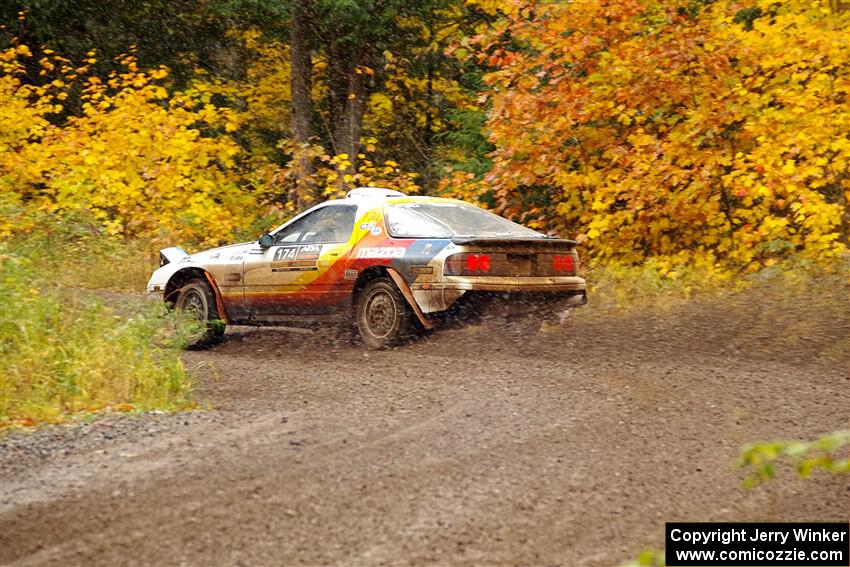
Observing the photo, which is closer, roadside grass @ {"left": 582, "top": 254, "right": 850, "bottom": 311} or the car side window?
the car side window

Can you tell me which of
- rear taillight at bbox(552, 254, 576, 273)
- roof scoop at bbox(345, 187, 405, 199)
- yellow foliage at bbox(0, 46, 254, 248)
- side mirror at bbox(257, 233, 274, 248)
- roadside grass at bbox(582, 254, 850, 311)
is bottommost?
roadside grass at bbox(582, 254, 850, 311)

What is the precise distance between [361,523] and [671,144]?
34.9 ft

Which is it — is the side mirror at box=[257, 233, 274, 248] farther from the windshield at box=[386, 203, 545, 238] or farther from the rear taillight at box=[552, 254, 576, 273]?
the rear taillight at box=[552, 254, 576, 273]

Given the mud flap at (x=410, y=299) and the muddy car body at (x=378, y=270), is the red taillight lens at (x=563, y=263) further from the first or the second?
the mud flap at (x=410, y=299)

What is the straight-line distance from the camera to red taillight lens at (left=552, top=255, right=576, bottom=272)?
1105cm

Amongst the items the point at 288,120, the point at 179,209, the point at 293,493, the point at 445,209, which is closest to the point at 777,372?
the point at 445,209

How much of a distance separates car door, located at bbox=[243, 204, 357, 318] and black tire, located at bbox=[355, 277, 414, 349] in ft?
0.89

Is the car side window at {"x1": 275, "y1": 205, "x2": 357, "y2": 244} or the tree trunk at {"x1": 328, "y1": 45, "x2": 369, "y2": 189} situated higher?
the tree trunk at {"x1": 328, "y1": 45, "x2": 369, "y2": 189}

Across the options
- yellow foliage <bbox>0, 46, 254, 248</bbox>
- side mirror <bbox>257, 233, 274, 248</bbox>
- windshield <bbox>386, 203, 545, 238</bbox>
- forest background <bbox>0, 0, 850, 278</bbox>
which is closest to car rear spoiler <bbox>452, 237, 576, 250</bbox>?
windshield <bbox>386, 203, 545, 238</bbox>

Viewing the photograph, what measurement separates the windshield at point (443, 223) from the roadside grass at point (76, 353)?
264 centimetres

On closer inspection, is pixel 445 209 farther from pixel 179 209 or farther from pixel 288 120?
pixel 288 120

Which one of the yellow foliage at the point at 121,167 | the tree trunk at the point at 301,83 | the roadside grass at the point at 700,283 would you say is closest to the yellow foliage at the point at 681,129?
the roadside grass at the point at 700,283

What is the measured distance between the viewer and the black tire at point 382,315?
10.7 m

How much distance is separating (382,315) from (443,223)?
1121 millimetres
